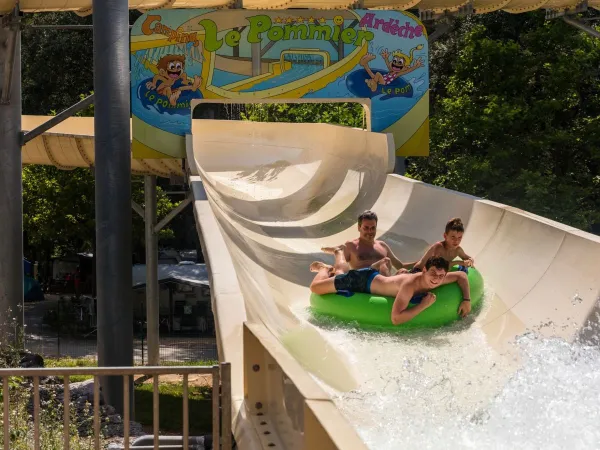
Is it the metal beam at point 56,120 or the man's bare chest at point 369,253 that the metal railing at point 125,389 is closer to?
the man's bare chest at point 369,253

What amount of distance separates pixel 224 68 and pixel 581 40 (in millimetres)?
6770

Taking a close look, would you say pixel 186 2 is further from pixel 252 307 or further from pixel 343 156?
pixel 252 307

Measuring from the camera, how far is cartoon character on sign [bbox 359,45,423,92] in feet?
37.4

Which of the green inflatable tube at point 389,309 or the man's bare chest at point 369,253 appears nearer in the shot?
the green inflatable tube at point 389,309

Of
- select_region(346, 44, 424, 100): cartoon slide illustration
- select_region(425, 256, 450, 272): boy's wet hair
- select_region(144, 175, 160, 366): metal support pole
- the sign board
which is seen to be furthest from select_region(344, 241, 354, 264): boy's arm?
select_region(144, 175, 160, 366): metal support pole

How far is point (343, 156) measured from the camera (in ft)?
39.6

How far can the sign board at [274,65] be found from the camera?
10844mm

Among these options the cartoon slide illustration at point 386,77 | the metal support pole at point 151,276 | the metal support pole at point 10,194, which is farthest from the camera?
the metal support pole at point 151,276

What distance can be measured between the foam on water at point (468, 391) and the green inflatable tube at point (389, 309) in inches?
4.0

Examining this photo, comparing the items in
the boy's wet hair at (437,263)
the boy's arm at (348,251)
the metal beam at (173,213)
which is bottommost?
the metal beam at (173,213)

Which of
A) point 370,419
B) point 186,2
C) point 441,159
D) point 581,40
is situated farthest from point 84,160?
point 370,419

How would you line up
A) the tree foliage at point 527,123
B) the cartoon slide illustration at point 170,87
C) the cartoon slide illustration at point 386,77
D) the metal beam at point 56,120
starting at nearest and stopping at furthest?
the metal beam at point 56,120
the cartoon slide illustration at point 170,87
the cartoon slide illustration at point 386,77
the tree foliage at point 527,123

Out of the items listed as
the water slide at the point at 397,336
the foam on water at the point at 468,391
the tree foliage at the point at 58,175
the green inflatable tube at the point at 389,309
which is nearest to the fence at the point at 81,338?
the tree foliage at the point at 58,175

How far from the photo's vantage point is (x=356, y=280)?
671 centimetres
